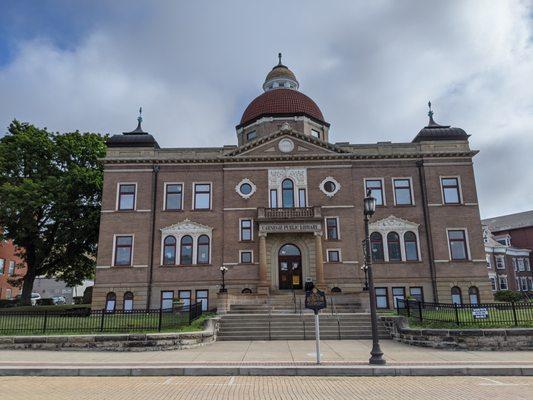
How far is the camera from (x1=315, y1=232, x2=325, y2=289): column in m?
29.1

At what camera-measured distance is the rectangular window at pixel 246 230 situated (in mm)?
30697

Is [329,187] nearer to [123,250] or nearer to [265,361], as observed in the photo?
[123,250]

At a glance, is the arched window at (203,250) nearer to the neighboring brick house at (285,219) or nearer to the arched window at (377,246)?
the neighboring brick house at (285,219)

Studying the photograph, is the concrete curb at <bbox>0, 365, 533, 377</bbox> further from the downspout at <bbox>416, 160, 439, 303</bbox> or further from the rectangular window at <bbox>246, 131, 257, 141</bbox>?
the rectangular window at <bbox>246, 131, 257, 141</bbox>

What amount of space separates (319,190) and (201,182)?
887 centimetres

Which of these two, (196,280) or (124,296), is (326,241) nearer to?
(196,280)

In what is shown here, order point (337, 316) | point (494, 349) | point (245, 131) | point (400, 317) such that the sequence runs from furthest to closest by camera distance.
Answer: point (245, 131) → point (337, 316) → point (400, 317) → point (494, 349)

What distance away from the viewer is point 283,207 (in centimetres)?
3102

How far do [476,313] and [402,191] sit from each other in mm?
15896

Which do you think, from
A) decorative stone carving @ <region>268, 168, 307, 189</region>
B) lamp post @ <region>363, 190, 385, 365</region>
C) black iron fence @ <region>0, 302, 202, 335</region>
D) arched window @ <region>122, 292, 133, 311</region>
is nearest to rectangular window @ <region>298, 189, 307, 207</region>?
decorative stone carving @ <region>268, 168, 307, 189</region>

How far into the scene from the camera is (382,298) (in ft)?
96.7

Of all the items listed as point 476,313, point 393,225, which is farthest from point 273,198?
point 476,313

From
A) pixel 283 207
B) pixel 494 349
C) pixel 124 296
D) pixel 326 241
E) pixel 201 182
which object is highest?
pixel 201 182

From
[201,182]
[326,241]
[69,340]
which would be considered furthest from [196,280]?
[69,340]
